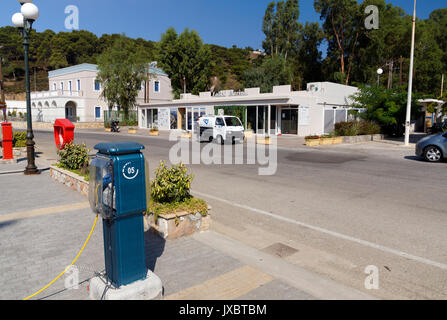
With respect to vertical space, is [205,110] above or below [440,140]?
above

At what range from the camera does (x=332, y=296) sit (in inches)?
134

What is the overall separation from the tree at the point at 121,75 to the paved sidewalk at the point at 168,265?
119ft

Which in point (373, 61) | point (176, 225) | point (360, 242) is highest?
point (373, 61)

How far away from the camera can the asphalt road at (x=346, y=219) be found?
4.23m

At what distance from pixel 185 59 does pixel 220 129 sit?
30709mm

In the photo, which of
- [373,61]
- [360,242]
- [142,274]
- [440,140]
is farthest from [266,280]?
[373,61]

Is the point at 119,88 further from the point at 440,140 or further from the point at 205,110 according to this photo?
the point at 440,140

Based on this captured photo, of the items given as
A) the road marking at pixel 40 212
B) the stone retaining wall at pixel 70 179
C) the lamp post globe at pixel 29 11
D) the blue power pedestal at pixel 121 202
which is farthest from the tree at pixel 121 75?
the blue power pedestal at pixel 121 202

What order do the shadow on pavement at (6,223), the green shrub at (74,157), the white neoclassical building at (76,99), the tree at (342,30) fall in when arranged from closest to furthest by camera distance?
the shadow on pavement at (6,223) < the green shrub at (74,157) < the tree at (342,30) < the white neoclassical building at (76,99)

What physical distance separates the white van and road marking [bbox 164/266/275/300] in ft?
59.3

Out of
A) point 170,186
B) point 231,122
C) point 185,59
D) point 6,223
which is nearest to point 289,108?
point 231,122

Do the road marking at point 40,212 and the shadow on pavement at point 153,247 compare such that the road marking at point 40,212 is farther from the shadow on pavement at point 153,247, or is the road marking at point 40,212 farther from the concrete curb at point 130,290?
the concrete curb at point 130,290

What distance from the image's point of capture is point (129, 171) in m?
3.18

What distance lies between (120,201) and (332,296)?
2.28 meters
